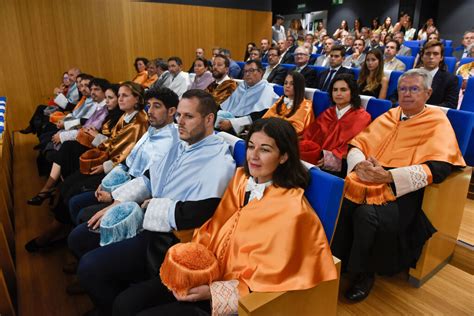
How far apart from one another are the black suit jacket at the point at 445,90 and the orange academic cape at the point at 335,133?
3.49 feet

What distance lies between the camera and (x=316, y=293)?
120 centimetres

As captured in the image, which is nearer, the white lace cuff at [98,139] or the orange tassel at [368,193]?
the orange tassel at [368,193]

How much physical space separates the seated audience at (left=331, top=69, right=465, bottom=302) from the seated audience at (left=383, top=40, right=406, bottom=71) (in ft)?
9.14

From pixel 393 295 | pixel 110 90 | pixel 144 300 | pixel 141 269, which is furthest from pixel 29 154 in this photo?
pixel 393 295

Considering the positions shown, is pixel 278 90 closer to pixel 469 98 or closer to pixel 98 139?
pixel 469 98

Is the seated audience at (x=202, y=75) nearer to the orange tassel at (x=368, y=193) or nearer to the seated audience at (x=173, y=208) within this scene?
the seated audience at (x=173, y=208)

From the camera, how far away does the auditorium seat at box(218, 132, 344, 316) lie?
3.50 ft

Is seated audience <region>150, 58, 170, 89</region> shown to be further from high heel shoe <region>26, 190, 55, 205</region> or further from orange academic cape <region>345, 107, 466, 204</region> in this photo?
orange academic cape <region>345, 107, 466, 204</region>

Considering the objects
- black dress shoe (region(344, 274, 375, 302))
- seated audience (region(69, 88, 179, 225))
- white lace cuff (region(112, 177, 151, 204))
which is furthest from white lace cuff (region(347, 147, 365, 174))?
white lace cuff (region(112, 177, 151, 204))

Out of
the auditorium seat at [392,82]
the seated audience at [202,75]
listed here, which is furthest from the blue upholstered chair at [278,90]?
the seated audience at [202,75]

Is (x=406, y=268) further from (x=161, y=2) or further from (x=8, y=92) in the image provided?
(x=161, y=2)

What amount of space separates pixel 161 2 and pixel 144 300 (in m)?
7.38

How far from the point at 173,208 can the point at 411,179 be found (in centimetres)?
118

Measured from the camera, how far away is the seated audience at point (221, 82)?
13.5 feet
